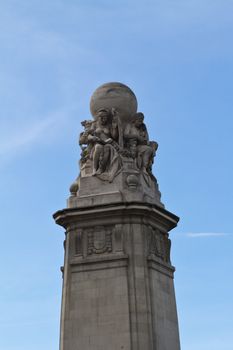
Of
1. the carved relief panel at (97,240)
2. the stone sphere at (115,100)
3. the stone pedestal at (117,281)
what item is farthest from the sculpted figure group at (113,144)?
the carved relief panel at (97,240)

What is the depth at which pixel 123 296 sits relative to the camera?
2203 centimetres

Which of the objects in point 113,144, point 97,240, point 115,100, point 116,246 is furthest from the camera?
point 115,100

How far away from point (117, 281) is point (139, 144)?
583cm

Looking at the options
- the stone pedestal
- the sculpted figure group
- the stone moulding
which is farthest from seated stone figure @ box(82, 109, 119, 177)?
the stone pedestal

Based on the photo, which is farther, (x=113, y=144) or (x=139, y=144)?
(x=139, y=144)

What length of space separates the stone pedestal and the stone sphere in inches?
176

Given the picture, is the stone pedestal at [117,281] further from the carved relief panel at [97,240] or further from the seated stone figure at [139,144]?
the seated stone figure at [139,144]

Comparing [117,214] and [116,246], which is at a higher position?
[117,214]

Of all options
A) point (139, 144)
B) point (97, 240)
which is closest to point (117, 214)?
point (97, 240)

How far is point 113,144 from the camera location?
81.9 feet

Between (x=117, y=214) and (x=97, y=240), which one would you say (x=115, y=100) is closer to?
(x=117, y=214)

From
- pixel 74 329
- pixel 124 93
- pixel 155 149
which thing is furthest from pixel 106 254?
pixel 124 93

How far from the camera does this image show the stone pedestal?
2172 centimetres

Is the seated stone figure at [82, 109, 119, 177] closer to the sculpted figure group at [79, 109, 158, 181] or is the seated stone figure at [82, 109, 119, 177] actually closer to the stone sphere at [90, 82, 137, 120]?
the sculpted figure group at [79, 109, 158, 181]
